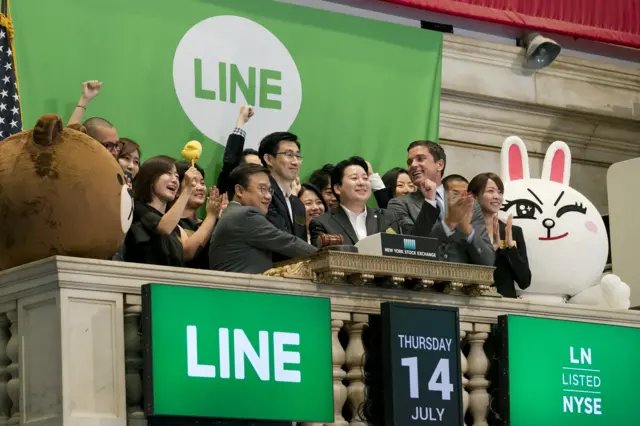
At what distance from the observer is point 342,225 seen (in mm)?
8047

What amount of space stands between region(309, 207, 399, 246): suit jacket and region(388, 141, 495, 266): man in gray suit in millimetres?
159

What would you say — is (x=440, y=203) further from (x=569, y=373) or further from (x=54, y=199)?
(x=54, y=199)

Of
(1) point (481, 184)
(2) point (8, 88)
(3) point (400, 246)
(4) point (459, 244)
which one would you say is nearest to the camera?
(3) point (400, 246)

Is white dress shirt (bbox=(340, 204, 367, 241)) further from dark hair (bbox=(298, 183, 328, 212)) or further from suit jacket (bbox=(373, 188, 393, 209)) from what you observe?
suit jacket (bbox=(373, 188, 393, 209))

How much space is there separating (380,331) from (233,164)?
2323mm

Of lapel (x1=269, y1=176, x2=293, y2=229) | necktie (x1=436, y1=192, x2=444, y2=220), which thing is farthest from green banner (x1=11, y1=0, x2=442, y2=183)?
necktie (x1=436, y1=192, x2=444, y2=220)

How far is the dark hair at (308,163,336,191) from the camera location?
934 cm

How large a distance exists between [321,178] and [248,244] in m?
2.18

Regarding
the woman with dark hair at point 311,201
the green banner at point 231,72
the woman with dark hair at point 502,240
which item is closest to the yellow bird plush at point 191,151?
the woman with dark hair at point 311,201

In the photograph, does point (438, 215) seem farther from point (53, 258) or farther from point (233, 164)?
point (53, 258)

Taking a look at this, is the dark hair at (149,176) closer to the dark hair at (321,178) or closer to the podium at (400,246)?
the podium at (400,246)

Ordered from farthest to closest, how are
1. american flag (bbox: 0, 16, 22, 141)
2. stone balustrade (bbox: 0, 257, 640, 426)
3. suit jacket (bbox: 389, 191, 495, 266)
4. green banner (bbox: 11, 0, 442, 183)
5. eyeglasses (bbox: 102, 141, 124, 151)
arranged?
1. green banner (bbox: 11, 0, 442, 183)
2. american flag (bbox: 0, 16, 22, 141)
3. suit jacket (bbox: 389, 191, 495, 266)
4. eyeglasses (bbox: 102, 141, 124, 151)
5. stone balustrade (bbox: 0, 257, 640, 426)

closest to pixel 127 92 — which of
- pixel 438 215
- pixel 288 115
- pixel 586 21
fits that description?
pixel 288 115

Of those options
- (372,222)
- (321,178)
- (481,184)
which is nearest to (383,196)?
(321,178)
